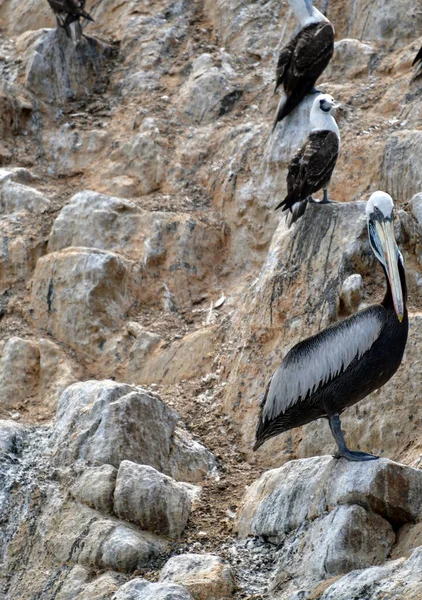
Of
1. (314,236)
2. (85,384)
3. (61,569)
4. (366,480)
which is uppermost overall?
(314,236)

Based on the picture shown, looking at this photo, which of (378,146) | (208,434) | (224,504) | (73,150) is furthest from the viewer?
(73,150)

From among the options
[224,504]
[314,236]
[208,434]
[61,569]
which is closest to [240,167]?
[314,236]

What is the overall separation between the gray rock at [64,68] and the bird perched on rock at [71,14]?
108 mm

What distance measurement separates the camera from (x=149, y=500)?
24.1 feet

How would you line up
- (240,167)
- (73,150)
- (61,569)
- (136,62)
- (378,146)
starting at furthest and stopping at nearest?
(136,62), (73,150), (240,167), (378,146), (61,569)

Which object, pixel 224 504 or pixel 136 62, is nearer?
pixel 224 504

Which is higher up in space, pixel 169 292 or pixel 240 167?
pixel 240 167

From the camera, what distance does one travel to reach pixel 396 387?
8.37 metres

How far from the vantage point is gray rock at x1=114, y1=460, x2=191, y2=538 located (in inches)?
289

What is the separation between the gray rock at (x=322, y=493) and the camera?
6367 mm

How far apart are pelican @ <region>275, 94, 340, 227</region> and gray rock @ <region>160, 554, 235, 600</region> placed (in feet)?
12.9

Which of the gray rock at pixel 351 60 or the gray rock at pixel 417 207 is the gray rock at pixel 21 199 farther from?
the gray rock at pixel 417 207

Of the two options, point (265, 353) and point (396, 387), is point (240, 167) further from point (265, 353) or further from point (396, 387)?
point (396, 387)

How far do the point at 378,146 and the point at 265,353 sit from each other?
2920 mm
